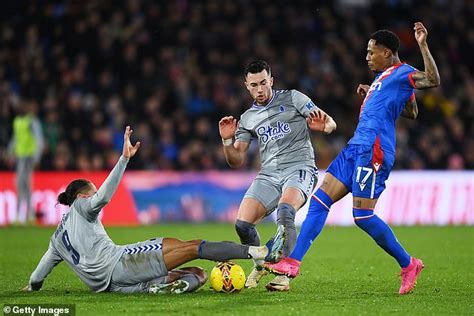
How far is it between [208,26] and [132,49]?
8.03 feet

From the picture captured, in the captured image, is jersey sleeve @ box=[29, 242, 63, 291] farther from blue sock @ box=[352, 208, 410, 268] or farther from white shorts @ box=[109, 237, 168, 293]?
blue sock @ box=[352, 208, 410, 268]

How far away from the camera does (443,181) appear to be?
19828 millimetres

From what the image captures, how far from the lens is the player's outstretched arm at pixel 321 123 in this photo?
8.61 m

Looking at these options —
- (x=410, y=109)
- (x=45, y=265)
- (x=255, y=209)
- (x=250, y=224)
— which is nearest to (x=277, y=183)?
(x=255, y=209)

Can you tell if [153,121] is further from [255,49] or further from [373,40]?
[373,40]

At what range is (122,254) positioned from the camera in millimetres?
8445

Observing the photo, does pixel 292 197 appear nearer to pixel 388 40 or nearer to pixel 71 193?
pixel 388 40

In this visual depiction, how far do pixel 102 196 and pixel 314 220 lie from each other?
2.00 meters

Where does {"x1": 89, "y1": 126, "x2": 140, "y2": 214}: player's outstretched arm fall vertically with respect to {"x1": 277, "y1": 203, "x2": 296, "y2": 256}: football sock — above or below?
above

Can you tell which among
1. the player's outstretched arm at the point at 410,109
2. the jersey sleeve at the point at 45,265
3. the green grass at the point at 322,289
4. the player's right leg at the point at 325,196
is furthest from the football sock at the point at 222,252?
the player's outstretched arm at the point at 410,109

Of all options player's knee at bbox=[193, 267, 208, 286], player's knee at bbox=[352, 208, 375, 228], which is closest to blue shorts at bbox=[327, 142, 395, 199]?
player's knee at bbox=[352, 208, 375, 228]

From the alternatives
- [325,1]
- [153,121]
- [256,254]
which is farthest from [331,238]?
[325,1]

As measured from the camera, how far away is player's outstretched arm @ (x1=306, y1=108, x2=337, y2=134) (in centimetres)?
861

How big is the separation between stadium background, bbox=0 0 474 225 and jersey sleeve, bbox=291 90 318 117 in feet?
33.9
